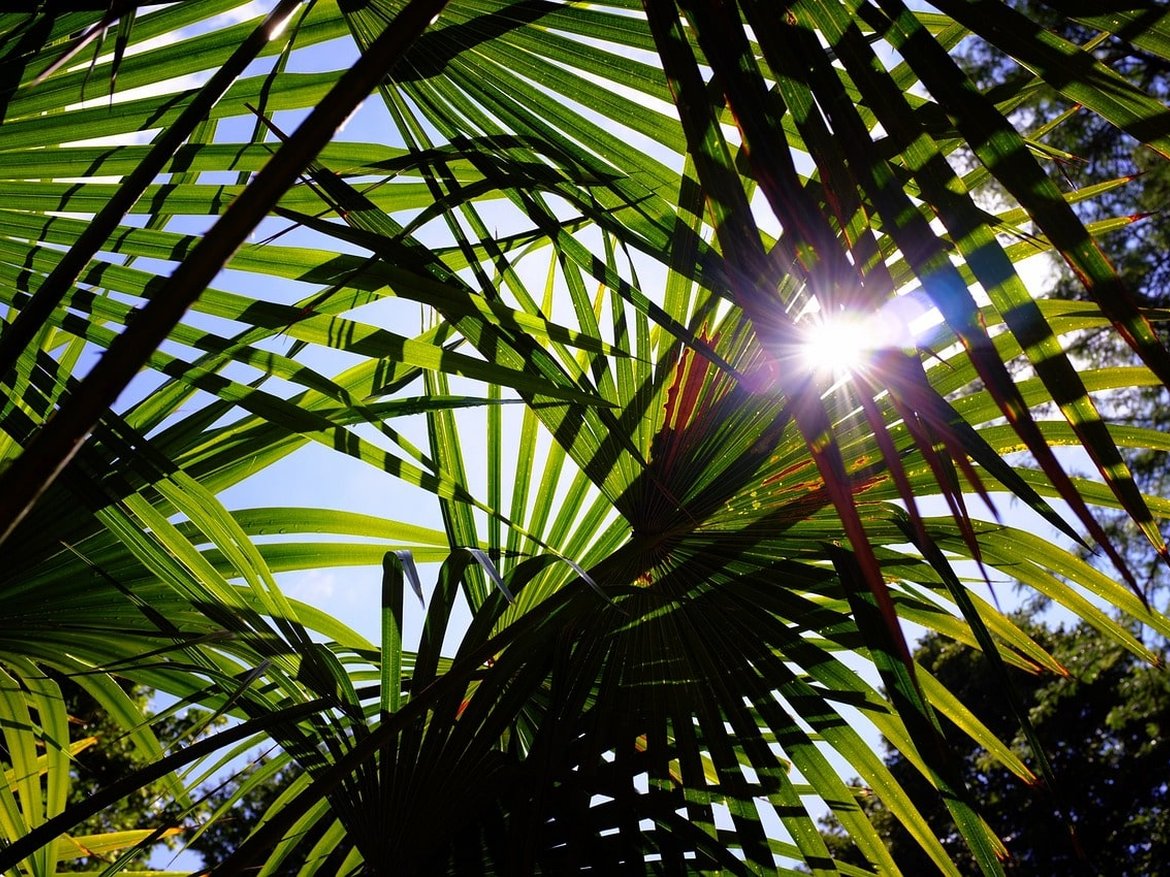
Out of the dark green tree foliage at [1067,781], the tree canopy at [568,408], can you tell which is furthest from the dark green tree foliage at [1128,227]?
the tree canopy at [568,408]

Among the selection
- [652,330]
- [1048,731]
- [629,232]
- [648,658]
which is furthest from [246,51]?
[1048,731]

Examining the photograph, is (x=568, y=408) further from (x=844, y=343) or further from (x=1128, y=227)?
(x=1128, y=227)

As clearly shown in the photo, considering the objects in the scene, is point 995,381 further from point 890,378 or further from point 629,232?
point 629,232

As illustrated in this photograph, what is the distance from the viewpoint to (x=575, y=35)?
1.05 metres

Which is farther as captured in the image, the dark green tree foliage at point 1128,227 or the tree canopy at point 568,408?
the dark green tree foliage at point 1128,227

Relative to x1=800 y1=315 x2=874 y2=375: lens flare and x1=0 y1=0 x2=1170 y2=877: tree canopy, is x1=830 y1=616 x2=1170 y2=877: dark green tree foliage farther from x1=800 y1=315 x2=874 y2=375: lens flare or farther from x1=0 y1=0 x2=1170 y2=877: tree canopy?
x1=800 y1=315 x2=874 y2=375: lens flare

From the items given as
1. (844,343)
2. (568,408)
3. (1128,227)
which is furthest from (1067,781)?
(844,343)

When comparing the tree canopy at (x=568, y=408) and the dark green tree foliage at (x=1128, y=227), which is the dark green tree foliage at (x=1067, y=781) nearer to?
the dark green tree foliage at (x=1128, y=227)

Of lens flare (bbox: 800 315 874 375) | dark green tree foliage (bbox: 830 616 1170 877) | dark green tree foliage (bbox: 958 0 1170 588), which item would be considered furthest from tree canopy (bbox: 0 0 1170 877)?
dark green tree foliage (bbox: 830 616 1170 877)

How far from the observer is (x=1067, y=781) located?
1033 centimetres

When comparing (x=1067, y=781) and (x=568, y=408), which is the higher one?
(x=568, y=408)

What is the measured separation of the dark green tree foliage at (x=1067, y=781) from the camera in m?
9.22

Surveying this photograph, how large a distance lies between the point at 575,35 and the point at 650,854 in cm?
129

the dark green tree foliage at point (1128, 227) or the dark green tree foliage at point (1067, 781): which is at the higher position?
the dark green tree foliage at point (1128, 227)
